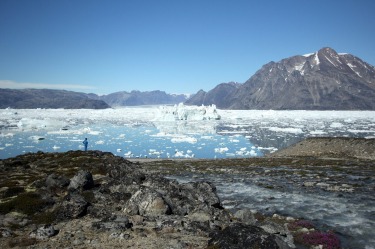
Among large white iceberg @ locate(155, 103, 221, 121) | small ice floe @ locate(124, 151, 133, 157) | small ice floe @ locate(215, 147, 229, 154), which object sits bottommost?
small ice floe @ locate(124, 151, 133, 157)

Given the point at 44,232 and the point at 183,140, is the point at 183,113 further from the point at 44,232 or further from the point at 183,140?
the point at 44,232

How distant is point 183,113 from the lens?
169250 mm

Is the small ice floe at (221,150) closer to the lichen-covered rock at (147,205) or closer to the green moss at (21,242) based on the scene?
the lichen-covered rock at (147,205)

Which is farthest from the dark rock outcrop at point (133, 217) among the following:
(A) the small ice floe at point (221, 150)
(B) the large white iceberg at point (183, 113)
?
(B) the large white iceberg at point (183, 113)

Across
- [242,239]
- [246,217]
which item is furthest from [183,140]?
[242,239]

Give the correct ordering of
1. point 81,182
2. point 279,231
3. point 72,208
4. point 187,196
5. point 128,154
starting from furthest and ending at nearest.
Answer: point 128,154 → point 81,182 → point 187,196 → point 72,208 → point 279,231

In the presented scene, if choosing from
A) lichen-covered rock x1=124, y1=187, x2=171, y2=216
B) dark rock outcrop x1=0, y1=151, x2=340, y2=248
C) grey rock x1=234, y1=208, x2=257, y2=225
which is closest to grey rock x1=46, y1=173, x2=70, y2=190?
dark rock outcrop x1=0, y1=151, x2=340, y2=248

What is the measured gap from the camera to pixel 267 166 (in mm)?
44375

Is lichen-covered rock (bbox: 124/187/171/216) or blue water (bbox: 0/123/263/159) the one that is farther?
blue water (bbox: 0/123/263/159)

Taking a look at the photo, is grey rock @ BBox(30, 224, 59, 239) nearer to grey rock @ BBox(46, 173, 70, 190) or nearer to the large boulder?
the large boulder

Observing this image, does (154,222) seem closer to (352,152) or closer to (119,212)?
(119,212)

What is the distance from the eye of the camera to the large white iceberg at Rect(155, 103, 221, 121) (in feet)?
546

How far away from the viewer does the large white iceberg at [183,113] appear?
16650cm

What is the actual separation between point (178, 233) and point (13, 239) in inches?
283
